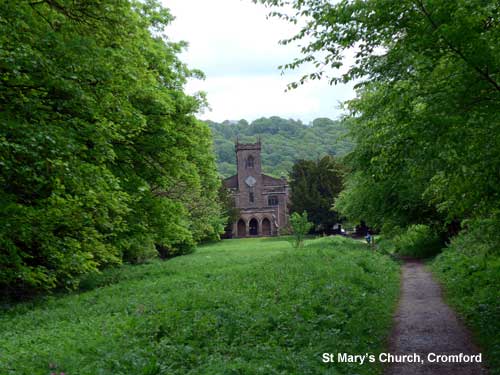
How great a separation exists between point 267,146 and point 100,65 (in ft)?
459

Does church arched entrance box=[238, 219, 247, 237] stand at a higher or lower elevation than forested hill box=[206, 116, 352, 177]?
lower

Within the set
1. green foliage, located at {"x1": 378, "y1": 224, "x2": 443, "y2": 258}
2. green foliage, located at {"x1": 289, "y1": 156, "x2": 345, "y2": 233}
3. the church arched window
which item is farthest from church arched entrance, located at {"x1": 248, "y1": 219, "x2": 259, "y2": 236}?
green foliage, located at {"x1": 378, "y1": 224, "x2": 443, "y2": 258}

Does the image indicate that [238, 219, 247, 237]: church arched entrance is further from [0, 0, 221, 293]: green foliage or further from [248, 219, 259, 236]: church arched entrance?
[0, 0, 221, 293]: green foliage

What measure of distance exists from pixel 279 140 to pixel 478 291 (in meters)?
144

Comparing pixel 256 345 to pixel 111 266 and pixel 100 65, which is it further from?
pixel 111 266

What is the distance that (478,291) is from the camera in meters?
12.3

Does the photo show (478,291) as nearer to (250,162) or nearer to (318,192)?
(318,192)

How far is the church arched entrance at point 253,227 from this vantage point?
79.8 m

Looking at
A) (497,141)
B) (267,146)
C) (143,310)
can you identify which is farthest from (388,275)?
(267,146)

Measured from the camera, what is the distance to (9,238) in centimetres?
841

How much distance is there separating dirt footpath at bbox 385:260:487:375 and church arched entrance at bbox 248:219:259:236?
2558 inches

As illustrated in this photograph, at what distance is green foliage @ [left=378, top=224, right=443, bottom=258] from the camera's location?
27.0m

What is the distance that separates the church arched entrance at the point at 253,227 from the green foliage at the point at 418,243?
46.7 m

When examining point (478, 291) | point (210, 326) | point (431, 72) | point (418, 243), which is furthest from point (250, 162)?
point (431, 72)
